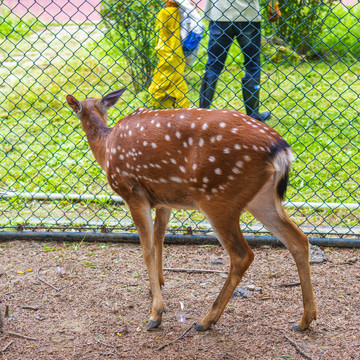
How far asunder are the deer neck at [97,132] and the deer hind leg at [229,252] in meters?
1.03

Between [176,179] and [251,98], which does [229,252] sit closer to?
[176,179]

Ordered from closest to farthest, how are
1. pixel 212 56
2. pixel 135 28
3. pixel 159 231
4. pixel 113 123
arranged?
pixel 159 231, pixel 113 123, pixel 212 56, pixel 135 28

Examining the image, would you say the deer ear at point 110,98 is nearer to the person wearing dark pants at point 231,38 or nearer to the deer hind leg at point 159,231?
the deer hind leg at point 159,231

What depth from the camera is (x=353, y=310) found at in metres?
3.43

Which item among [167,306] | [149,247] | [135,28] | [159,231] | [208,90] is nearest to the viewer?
[149,247]

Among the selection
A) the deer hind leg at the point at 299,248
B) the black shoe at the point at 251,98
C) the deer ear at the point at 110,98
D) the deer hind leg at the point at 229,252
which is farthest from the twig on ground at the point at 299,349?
the black shoe at the point at 251,98

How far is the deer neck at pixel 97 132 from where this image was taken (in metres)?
3.71

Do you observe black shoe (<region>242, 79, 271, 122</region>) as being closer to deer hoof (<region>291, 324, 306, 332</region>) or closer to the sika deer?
the sika deer

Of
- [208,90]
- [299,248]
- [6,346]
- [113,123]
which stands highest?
[208,90]

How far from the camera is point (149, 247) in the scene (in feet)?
11.1

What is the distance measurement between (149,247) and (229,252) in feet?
1.90

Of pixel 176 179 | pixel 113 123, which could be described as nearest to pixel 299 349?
pixel 176 179

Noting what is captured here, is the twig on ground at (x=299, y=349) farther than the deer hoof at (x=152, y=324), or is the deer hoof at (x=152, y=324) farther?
the deer hoof at (x=152, y=324)

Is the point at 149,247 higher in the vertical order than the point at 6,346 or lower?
higher
